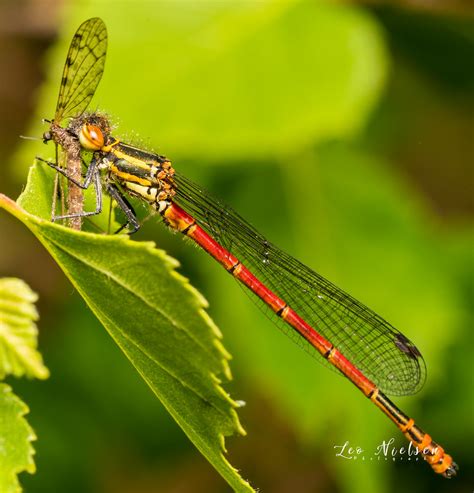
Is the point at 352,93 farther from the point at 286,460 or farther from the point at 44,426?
the point at 44,426

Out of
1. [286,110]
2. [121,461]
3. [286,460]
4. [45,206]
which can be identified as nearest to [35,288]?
[121,461]

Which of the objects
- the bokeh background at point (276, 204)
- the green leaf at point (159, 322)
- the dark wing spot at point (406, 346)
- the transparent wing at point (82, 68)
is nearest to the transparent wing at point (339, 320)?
the dark wing spot at point (406, 346)

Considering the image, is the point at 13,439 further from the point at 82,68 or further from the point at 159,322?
the point at 82,68

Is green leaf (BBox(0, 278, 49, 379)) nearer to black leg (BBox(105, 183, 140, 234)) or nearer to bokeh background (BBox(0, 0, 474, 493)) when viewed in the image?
black leg (BBox(105, 183, 140, 234))

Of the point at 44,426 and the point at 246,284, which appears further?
the point at 44,426

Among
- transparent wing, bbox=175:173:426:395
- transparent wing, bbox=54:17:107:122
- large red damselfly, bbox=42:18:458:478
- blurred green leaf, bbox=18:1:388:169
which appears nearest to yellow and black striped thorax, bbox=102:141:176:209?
large red damselfly, bbox=42:18:458:478

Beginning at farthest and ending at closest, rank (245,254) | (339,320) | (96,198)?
(339,320) < (245,254) < (96,198)

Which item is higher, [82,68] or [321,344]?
[82,68]

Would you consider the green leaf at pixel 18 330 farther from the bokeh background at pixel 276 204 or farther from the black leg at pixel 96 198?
the bokeh background at pixel 276 204

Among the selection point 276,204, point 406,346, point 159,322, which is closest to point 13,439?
point 159,322
